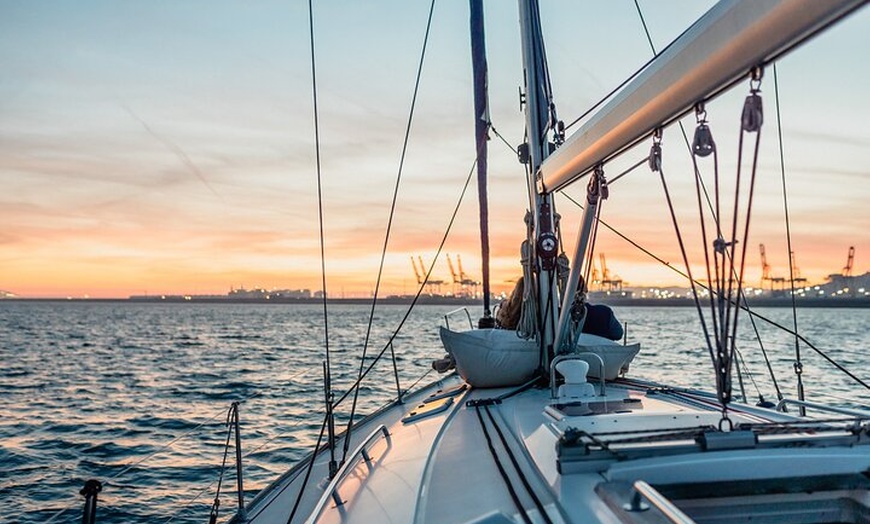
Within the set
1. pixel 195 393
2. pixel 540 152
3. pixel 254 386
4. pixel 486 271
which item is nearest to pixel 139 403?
pixel 195 393

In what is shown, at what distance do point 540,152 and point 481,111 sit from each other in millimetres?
2789

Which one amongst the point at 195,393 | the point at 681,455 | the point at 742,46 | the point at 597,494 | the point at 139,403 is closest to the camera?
the point at 742,46

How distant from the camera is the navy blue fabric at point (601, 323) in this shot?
712cm

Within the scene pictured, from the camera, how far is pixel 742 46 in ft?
7.79

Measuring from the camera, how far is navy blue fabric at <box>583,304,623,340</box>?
23.4ft

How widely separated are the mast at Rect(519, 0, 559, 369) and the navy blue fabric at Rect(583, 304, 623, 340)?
1110 mm

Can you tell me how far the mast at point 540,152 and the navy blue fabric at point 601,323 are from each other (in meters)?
1.11

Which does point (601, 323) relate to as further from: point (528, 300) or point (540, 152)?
point (540, 152)

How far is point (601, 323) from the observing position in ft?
23.4

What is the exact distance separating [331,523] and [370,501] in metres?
0.24

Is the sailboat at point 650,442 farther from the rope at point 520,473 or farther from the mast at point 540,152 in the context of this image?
the mast at point 540,152

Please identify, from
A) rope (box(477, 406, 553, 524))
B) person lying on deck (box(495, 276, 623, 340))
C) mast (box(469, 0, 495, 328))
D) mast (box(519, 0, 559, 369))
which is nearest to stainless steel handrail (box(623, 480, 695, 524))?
rope (box(477, 406, 553, 524))

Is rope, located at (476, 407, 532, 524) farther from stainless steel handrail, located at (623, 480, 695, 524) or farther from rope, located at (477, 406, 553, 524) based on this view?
stainless steel handrail, located at (623, 480, 695, 524)

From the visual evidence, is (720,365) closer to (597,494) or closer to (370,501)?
(597,494)
